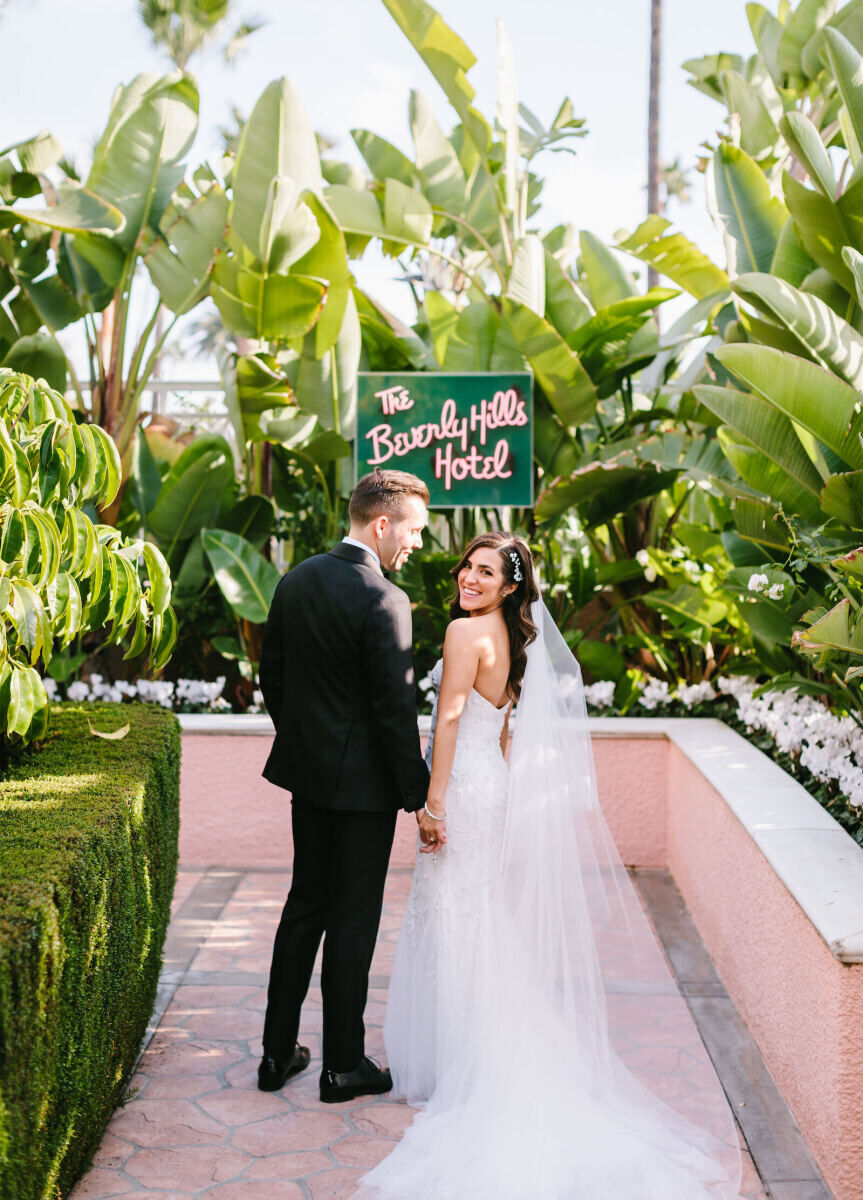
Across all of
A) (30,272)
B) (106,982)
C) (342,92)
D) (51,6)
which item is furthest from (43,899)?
(51,6)

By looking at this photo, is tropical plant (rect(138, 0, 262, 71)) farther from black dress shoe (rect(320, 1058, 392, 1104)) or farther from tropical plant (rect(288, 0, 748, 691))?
black dress shoe (rect(320, 1058, 392, 1104))

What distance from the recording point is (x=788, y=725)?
478 cm

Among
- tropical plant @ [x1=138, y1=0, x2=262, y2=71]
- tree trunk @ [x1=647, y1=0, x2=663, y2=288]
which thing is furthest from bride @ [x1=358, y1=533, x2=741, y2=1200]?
tropical plant @ [x1=138, y1=0, x2=262, y2=71]

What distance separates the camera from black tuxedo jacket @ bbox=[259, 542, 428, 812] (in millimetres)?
3240

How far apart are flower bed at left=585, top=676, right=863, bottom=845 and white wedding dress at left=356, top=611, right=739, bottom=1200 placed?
101 centimetres

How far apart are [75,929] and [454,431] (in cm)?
400

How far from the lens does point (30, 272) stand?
6820 mm

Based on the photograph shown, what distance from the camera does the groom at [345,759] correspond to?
326cm

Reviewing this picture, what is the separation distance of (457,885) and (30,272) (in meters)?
5.26

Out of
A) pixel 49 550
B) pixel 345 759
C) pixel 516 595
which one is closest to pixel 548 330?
pixel 516 595

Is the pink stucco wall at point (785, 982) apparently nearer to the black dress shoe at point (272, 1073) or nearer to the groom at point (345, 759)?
the groom at point (345, 759)

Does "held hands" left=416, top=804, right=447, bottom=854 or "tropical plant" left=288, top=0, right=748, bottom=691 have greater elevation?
"tropical plant" left=288, top=0, right=748, bottom=691

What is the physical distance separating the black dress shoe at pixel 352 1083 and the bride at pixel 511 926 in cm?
6

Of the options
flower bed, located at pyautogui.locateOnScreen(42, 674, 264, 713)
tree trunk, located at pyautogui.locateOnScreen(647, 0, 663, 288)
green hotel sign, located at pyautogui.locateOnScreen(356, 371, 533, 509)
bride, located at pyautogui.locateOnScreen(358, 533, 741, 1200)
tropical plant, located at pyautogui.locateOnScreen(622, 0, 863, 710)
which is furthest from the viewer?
tree trunk, located at pyautogui.locateOnScreen(647, 0, 663, 288)
